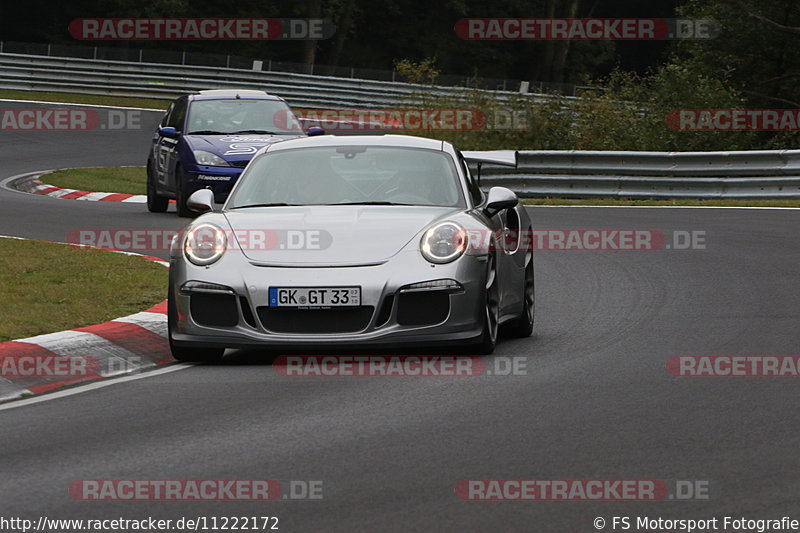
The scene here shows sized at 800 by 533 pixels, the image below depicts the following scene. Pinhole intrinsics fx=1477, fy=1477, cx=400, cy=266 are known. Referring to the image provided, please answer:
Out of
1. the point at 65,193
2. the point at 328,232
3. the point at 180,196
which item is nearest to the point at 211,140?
the point at 180,196

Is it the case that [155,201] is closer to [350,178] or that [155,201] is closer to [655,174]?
[655,174]

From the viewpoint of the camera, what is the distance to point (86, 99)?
44406 mm

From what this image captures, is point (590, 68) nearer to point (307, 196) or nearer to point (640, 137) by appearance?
point (640, 137)

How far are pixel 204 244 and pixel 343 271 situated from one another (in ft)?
3.08

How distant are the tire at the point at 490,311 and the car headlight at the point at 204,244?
61.5 inches

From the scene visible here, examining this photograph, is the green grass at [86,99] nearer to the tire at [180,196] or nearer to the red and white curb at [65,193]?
the red and white curb at [65,193]

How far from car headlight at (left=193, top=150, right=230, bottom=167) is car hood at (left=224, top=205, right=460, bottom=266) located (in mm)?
9116

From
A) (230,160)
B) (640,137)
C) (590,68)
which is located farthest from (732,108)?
(590,68)

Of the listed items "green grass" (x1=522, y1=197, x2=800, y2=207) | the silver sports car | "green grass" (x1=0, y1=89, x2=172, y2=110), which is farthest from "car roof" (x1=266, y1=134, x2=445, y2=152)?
"green grass" (x1=0, y1=89, x2=172, y2=110)

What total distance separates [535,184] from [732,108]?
5.29m

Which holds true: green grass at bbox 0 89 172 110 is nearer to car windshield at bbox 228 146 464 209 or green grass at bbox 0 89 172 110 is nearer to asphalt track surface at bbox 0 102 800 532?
car windshield at bbox 228 146 464 209

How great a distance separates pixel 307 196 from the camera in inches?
375

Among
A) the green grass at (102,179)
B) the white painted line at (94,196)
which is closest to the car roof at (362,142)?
the white painted line at (94,196)

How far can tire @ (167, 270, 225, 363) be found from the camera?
8695mm
